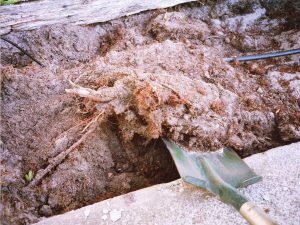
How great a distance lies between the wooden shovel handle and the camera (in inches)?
68.6

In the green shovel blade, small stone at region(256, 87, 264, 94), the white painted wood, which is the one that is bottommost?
the green shovel blade

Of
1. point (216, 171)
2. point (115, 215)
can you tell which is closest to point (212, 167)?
point (216, 171)

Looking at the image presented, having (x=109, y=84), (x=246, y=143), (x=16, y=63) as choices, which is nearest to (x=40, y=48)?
(x=16, y=63)

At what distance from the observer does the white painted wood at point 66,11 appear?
3.02 m

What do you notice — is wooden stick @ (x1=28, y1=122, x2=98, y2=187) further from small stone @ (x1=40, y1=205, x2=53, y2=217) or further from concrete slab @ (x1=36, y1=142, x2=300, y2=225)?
concrete slab @ (x1=36, y1=142, x2=300, y2=225)

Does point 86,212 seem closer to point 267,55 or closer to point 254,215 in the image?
point 254,215

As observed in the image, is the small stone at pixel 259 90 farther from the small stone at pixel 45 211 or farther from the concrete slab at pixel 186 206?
the small stone at pixel 45 211

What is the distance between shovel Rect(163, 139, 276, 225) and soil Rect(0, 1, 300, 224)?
0.09m

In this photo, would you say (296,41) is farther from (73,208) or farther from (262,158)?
(73,208)

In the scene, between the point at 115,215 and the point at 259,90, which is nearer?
the point at 115,215

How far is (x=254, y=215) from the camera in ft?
5.97

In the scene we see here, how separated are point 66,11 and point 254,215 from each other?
260 centimetres

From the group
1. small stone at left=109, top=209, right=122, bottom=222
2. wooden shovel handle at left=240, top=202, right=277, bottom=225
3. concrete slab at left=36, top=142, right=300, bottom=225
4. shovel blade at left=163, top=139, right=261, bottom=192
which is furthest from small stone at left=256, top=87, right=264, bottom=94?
small stone at left=109, top=209, right=122, bottom=222

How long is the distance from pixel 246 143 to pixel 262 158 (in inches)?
9.0
